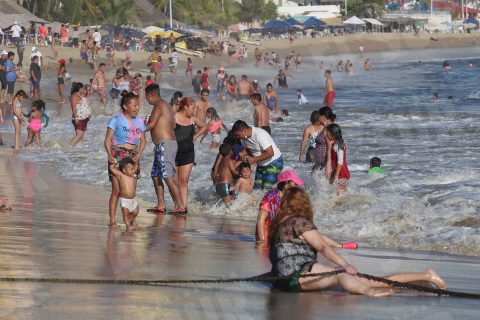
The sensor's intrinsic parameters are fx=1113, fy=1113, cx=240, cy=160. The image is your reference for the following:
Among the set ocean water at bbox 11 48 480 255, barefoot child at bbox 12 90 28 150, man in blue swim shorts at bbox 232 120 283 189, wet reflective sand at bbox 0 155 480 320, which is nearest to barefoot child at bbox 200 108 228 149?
ocean water at bbox 11 48 480 255

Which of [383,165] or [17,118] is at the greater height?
[17,118]

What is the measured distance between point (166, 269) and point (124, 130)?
11.0 ft

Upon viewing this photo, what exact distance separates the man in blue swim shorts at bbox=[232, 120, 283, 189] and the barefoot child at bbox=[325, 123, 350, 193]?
102cm

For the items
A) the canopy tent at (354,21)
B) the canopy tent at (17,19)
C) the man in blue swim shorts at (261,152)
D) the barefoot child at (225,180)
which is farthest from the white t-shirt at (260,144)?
the canopy tent at (354,21)

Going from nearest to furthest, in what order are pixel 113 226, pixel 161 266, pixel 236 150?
pixel 161 266 → pixel 113 226 → pixel 236 150

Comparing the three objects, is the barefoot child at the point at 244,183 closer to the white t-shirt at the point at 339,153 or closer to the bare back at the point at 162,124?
the white t-shirt at the point at 339,153

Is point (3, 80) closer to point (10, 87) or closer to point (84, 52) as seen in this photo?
point (10, 87)

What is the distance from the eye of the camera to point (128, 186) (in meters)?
10.3

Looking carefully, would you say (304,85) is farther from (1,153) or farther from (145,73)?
(1,153)

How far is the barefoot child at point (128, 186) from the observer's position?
400 inches

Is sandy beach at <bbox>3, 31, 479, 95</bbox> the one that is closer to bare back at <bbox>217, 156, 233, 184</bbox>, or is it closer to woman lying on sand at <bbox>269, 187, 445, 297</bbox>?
bare back at <bbox>217, 156, 233, 184</bbox>

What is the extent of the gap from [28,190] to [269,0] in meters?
106

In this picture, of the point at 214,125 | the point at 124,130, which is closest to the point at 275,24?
the point at 214,125

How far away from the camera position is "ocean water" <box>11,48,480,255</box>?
11742mm
